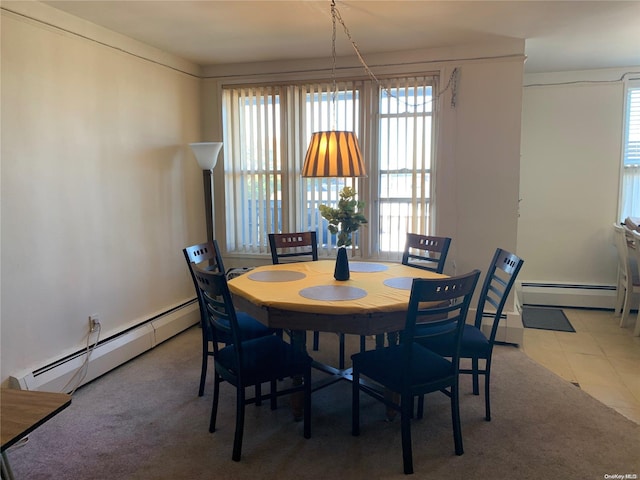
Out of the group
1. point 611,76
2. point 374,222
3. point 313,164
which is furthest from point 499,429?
→ point 611,76

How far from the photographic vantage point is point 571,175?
483cm

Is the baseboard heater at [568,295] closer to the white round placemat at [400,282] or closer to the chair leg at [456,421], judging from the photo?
the white round placemat at [400,282]

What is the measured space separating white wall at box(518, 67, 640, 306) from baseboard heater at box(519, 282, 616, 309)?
56 mm

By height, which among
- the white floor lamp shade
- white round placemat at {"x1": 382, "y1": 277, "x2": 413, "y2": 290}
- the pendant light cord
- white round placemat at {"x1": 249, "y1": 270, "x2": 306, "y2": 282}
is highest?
the pendant light cord

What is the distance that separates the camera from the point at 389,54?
3.91 meters

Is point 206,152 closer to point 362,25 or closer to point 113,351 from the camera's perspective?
point 362,25

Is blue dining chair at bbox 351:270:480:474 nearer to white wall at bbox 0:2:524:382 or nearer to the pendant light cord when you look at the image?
white wall at bbox 0:2:524:382

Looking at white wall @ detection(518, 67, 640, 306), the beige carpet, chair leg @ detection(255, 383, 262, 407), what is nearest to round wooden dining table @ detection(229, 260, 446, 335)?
chair leg @ detection(255, 383, 262, 407)

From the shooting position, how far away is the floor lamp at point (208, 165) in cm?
394

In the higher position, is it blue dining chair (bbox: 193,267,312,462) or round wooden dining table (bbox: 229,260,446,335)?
round wooden dining table (bbox: 229,260,446,335)

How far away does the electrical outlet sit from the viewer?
3.16m

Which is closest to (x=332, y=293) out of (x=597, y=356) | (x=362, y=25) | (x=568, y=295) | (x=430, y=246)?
(x=430, y=246)

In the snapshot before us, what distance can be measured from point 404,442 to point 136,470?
1263mm

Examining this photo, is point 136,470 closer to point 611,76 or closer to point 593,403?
point 593,403
